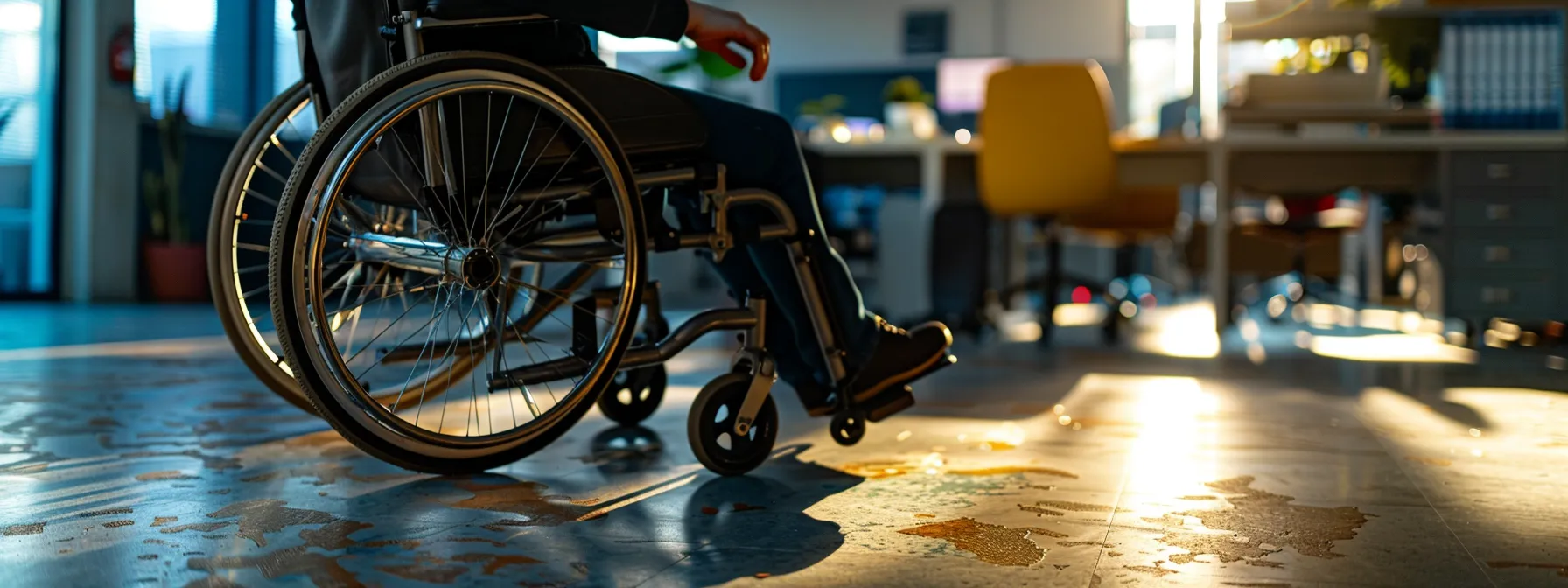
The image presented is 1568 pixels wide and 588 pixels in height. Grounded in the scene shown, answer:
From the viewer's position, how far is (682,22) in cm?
144

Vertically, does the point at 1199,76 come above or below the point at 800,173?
above

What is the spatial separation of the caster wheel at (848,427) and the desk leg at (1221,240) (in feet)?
10.1

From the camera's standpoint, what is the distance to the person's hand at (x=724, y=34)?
1482 millimetres

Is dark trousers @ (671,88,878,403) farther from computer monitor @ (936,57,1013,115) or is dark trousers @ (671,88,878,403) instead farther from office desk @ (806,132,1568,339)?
computer monitor @ (936,57,1013,115)

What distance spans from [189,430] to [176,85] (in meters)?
4.91

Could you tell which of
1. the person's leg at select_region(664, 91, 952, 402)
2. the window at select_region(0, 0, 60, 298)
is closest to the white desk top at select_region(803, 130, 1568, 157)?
A: the person's leg at select_region(664, 91, 952, 402)

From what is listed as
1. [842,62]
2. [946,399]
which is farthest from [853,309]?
[842,62]

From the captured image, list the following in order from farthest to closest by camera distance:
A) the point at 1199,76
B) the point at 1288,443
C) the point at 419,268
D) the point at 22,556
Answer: the point at 1199,76 < the point at 1288,443 < the point at 419,268 < the point at 22,556

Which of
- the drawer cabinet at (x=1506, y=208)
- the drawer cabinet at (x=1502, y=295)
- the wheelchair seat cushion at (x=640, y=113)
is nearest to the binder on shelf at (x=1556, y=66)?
the drawer cabinet at (x=1506, y=208)

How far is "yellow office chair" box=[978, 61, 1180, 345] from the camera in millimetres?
4074

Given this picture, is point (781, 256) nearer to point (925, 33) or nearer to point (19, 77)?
point (19, 77)

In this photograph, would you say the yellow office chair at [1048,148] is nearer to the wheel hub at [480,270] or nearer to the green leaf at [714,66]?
the green leaf at [714,66]

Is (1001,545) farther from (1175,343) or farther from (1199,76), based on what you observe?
(1199,76)

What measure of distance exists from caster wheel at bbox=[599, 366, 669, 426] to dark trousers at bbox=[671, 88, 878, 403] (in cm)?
34
